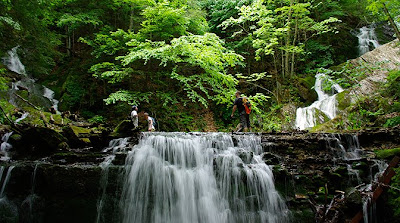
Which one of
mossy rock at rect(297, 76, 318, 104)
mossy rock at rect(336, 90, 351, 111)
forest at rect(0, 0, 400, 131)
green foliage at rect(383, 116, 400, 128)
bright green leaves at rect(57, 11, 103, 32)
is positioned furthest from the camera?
mossy rock at rect(297, 76, 318, 104)

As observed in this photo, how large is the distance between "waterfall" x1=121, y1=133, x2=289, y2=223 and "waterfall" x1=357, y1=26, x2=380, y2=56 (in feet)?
48.3

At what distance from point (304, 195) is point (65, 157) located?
18.2 feet

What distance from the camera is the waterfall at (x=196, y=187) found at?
523 cm

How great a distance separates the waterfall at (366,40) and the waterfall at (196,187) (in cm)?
1473

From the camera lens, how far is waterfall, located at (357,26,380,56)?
16.2m

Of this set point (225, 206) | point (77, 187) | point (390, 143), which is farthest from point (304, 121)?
point (77, 187)

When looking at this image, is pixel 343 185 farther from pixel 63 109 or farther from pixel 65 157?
pixel 63 109

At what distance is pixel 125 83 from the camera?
1388cm

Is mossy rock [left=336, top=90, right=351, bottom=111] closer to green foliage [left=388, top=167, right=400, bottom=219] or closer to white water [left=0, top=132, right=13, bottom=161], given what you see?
green foliage [left=388, top=167, right=400, bottom=219]

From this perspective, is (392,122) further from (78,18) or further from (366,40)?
(78,18)

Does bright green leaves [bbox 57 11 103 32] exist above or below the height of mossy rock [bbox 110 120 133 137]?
above

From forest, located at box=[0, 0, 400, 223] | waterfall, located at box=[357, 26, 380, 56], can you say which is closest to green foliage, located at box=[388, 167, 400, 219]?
forest, located at box=[0, 0, 400, 223]

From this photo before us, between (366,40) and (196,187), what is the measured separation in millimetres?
17174

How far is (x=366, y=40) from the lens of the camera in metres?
16.6
